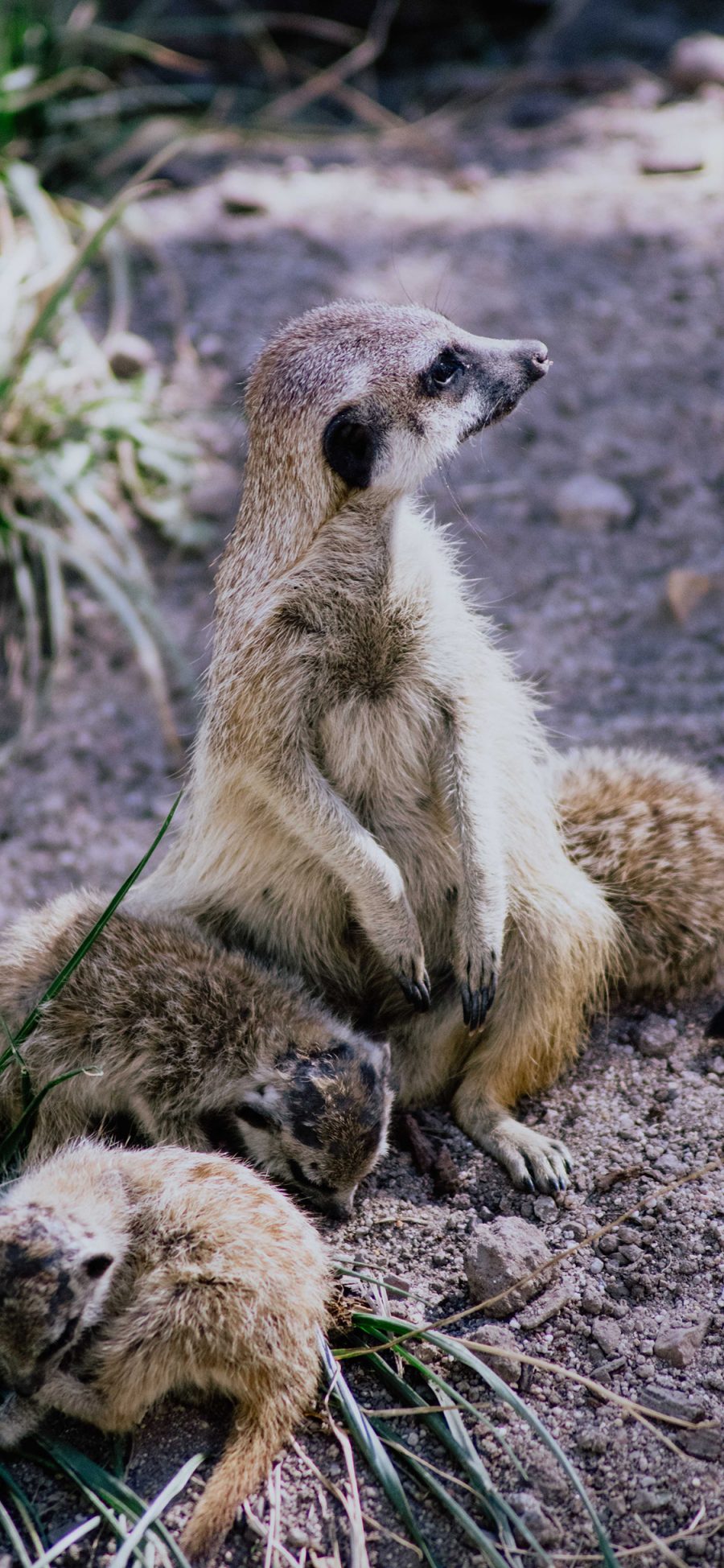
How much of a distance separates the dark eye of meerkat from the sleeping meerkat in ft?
4.85

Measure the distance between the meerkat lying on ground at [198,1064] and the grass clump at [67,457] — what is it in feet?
4.90

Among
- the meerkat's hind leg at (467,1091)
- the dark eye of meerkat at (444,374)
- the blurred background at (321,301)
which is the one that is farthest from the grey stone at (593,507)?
the meerkat's hind leg at (467,1091)

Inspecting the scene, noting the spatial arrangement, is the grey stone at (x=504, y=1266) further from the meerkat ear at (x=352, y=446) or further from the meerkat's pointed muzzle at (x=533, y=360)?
the meerkat's pointed muzzle at (x=533, y=360)

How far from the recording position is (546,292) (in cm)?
502

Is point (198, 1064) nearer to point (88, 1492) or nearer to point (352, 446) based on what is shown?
point (88, 1492)

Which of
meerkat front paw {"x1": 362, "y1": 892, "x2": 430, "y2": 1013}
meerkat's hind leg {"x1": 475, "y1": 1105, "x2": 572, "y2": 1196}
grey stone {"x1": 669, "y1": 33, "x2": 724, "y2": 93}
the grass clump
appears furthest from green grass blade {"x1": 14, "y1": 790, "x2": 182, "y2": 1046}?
grey stone {"x1": 669, "y1": 33, "x2": 724, "y2": 93}

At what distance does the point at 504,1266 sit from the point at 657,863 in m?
0.96

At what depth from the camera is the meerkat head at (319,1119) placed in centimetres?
233

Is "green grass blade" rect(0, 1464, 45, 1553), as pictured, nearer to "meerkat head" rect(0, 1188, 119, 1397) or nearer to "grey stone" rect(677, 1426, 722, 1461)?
"meerkat head" rect(0, 1188, 119, 1397)

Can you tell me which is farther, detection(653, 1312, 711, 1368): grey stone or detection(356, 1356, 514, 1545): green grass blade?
detection(653, 1312, 711, 1368): grey stone

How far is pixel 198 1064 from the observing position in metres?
2.45

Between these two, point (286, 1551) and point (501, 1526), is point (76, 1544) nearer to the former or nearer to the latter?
point (286, 1551)

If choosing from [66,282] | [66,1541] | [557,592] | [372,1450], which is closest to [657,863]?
[372,1450]

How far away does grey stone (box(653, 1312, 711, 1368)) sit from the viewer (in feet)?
6.95
